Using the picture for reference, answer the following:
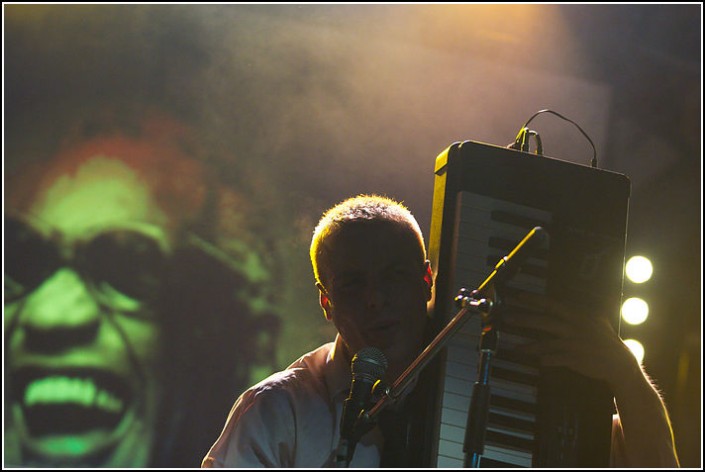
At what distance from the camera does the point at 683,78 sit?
491 cm

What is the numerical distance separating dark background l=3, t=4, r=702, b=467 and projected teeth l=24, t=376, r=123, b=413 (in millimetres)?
1187

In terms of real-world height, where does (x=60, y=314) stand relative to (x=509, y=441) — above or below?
above

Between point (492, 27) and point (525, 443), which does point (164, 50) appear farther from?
point (525, 443)

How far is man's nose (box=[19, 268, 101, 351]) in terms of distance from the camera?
4910 mm

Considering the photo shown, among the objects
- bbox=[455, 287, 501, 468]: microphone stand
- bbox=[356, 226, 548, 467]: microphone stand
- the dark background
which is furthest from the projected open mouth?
bbox=[455, 287, 501, 468]: microphone stand

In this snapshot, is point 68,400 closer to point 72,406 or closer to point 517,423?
point 72,406

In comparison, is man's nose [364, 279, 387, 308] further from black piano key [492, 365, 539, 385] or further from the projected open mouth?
the projected open mouth

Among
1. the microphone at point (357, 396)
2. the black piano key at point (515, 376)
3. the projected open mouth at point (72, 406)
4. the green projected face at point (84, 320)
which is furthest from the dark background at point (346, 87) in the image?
the microphone at point (357, 396)

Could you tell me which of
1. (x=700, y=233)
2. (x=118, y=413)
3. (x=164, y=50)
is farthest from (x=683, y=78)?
(x=118, y=413)

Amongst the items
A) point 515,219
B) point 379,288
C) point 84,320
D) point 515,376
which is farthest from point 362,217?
point 84,320

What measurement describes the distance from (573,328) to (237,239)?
3.50m

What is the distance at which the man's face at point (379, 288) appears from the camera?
2.03 m

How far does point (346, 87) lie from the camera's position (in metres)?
5.19

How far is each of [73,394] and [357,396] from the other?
12.3 ft
